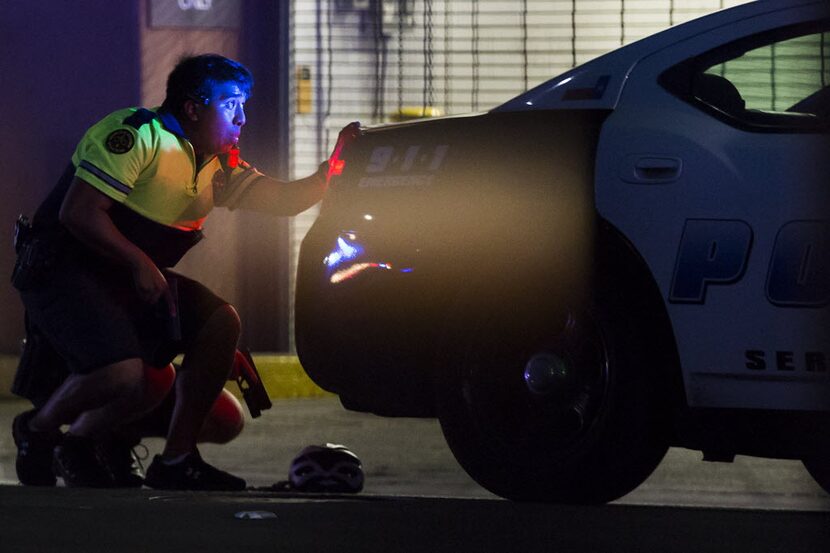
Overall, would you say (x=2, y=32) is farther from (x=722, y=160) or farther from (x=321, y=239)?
(x=722, y=160)

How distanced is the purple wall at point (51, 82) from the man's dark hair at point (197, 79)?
5089 millimetres

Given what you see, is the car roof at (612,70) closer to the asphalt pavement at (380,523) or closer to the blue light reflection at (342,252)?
the blue light reflection at (342,252)

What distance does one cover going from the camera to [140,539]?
15.4ft

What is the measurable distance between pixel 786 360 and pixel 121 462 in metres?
2.29

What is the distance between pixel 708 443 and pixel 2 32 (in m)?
7.06

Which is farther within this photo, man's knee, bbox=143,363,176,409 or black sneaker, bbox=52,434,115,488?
man's knee, bbox=143,363,176,409

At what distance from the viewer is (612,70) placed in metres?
5.45

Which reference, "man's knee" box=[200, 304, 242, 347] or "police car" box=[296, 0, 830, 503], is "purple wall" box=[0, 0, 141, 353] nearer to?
"man's knee" box=[200, 304, 242, 347]

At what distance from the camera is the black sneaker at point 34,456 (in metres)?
6.12

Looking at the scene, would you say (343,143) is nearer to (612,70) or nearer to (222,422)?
(612,70)

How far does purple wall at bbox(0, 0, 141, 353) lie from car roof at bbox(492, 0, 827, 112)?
5.96 meters

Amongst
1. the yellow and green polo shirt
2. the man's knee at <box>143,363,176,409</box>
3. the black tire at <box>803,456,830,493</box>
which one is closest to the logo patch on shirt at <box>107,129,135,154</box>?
the yellow and green polo shirt

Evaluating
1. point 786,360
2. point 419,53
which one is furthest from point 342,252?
point 419,53

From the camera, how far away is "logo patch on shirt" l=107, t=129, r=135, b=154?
5777 millimetres
